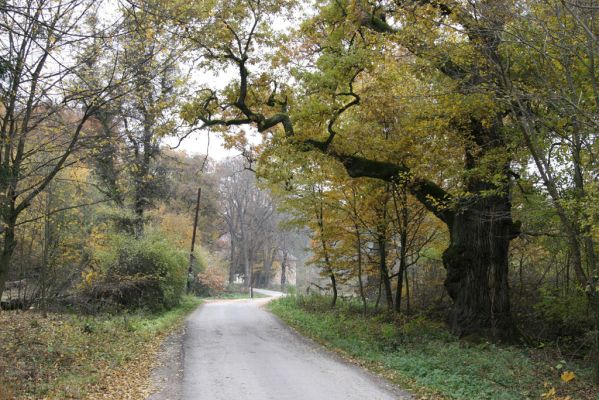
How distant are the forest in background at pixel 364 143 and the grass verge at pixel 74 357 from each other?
196 centimetres

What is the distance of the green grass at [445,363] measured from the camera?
7934 mm

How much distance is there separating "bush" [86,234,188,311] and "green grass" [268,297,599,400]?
775 centimetres

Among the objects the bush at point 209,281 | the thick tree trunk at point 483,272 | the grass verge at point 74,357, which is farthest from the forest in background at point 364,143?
the bush at point 209,281

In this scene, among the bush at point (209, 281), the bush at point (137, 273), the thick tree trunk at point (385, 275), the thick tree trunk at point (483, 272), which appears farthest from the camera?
the bush at point (209, 281)

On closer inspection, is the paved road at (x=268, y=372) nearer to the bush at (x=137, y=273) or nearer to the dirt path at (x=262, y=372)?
the dirt path at (x=262, y=372)

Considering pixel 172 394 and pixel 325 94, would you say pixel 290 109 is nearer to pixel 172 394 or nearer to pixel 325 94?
pixel 325 94

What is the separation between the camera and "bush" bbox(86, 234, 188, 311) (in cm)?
1825

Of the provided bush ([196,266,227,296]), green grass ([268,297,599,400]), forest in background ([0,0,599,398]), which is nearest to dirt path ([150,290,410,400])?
green grass ([268,297,599,400])

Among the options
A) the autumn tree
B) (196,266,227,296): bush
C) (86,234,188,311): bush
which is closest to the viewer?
the autumn tree

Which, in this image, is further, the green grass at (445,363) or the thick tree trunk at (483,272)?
the thick tree trunk at (483,272)

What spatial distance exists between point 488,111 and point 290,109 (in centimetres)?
552

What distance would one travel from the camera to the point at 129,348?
1156 cm

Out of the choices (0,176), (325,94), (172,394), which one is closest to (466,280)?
(325,94)

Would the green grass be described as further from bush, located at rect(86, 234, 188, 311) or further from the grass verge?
bush, located at rect(86, 234, 188, 311)
